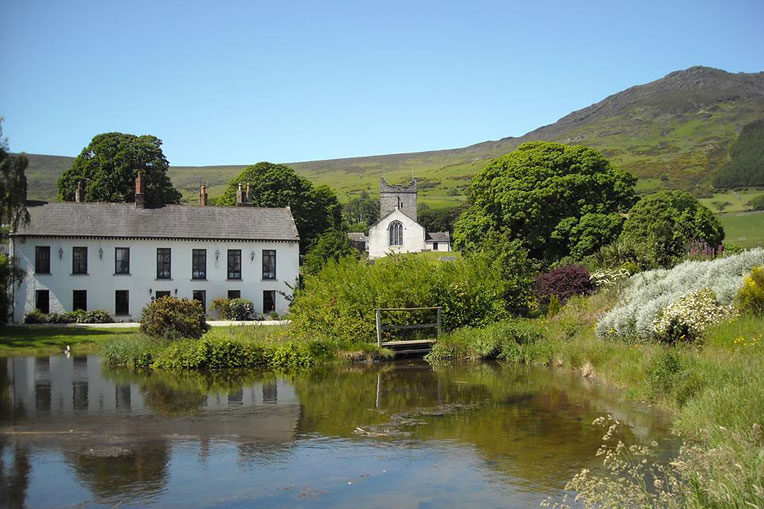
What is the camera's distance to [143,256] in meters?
41.9

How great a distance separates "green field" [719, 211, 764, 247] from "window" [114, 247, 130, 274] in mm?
38216

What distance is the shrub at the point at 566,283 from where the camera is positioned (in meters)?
31.0

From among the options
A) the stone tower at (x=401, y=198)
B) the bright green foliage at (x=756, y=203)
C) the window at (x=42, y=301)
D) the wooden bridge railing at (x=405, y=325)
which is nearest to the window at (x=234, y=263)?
the window at (x=42, y=301)

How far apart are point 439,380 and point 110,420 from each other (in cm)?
984

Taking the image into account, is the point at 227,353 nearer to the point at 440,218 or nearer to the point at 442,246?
the point at 442,246

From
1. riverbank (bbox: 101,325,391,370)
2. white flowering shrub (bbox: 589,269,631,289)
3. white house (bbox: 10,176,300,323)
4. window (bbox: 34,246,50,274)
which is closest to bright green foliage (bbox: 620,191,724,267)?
white flowering shrub (bbox: 589,269,631,289)

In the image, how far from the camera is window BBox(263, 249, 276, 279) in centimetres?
4341

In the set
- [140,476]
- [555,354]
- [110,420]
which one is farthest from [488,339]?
[140,476]

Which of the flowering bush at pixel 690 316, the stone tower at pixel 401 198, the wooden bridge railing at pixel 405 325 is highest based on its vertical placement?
the stone tower at pixel 401 198

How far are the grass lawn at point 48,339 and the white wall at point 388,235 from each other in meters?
71.9

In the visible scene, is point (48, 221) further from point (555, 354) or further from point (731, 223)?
point (731, 223)

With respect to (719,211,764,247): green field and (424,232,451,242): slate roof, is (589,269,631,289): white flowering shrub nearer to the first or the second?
(719,211,764,247): green field

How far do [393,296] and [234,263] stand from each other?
1733cm

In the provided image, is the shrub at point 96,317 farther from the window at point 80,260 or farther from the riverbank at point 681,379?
the riverbank at point 681,379
